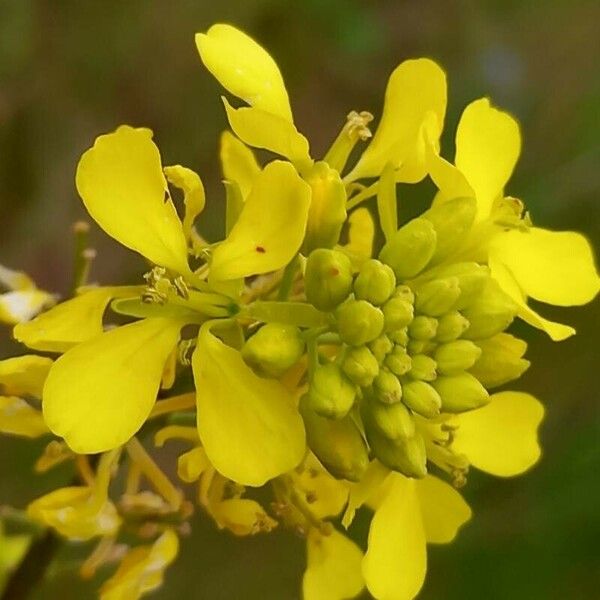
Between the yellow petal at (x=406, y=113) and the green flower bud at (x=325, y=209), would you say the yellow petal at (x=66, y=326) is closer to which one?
the green flower bud at (x=325, y=209)

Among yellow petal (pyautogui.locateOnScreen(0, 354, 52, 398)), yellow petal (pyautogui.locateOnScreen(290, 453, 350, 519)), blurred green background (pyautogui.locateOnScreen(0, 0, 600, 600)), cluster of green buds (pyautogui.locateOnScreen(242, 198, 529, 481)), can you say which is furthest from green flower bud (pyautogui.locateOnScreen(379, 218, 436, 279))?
blurred green background (pyautogui.locateOnScreen(0, 0, 600, 600))

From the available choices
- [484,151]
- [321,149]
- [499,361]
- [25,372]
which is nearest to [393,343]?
[499,361]

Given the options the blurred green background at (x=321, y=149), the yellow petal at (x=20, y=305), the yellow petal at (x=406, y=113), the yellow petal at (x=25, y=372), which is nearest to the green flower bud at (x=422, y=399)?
the yellow petal at (x=406, y=113)

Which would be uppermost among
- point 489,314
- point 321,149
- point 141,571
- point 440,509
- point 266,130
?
point 266,130

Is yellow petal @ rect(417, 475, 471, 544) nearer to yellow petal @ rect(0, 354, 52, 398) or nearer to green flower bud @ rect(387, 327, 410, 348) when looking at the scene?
green flower bud @ rect(387, 327, 410, 348)

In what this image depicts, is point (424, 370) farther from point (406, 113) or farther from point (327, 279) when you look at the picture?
point (406, 113)

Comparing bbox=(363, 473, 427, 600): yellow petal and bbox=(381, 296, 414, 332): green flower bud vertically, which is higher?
bbox=(381, 296, 414, 332): green flower bud
